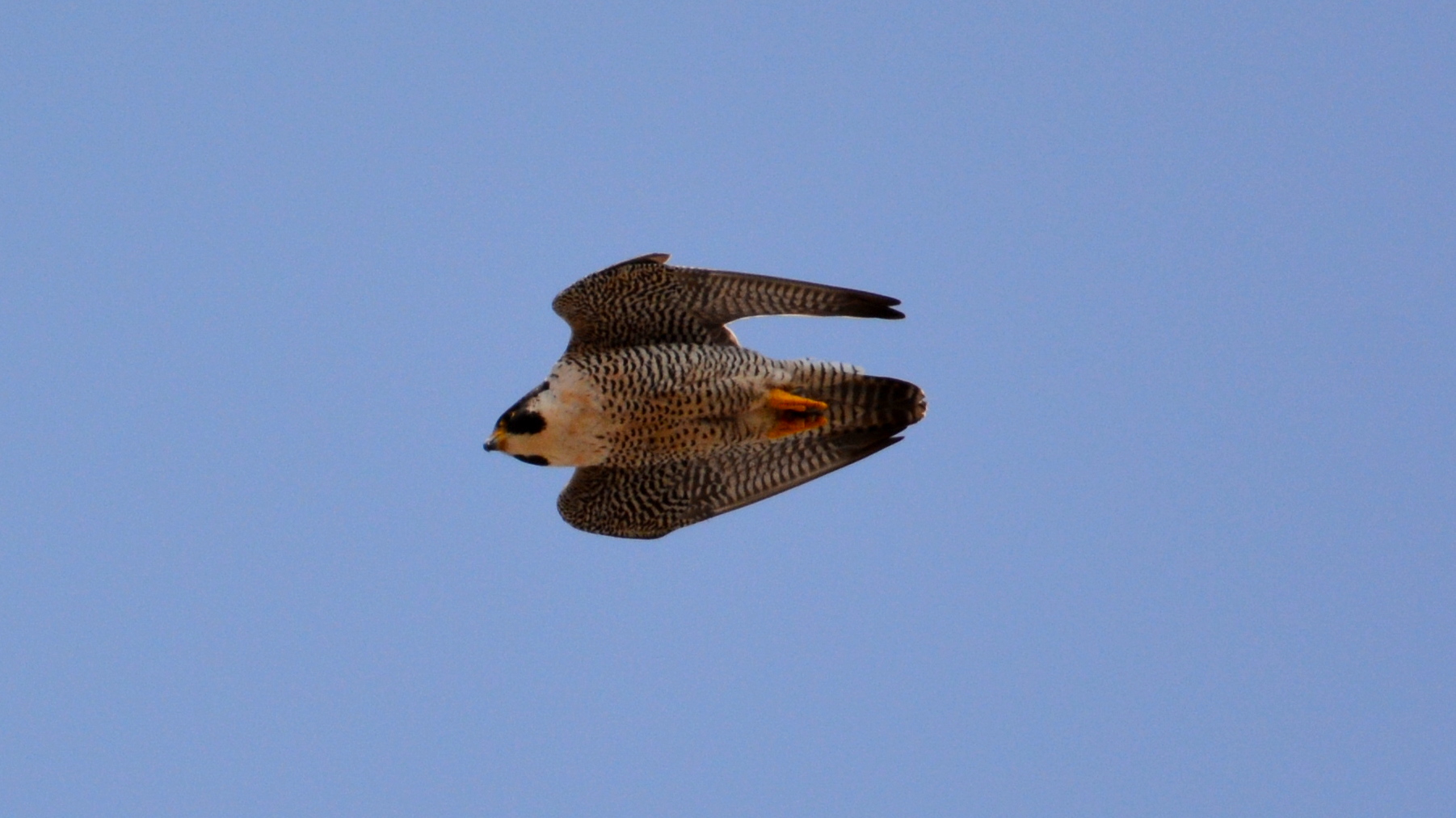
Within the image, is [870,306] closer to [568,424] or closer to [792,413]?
[792,413]

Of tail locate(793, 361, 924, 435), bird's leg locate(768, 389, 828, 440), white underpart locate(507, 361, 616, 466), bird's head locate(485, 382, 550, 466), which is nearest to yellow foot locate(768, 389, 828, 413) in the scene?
bird's leg locate(768, 389, 828, 440)

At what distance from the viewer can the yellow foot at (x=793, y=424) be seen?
17359 mm

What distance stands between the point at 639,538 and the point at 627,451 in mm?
965

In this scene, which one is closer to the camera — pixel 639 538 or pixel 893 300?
pixel 893 300

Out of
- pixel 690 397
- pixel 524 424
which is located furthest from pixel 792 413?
pixel 524 424

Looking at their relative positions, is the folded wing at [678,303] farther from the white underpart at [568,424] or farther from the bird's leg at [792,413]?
the bird's leg at [792,413]

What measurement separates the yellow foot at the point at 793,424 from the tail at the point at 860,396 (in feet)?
0.87

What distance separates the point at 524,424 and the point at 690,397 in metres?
1.42

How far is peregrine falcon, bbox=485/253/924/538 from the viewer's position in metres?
17.0

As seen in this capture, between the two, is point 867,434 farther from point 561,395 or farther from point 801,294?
point 561,395

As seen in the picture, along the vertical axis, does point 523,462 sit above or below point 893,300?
below

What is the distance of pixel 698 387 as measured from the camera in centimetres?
1733

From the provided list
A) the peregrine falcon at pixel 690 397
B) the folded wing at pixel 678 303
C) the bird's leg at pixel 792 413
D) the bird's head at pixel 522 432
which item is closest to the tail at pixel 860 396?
the peregrine falcon at pixel 690 397

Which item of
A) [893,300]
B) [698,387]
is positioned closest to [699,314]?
[698,387]
